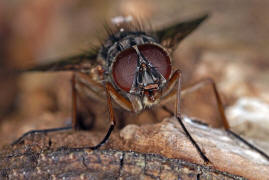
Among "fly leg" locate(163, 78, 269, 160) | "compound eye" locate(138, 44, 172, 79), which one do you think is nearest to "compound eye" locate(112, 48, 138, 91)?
"compound eye" locate(138, 44, 172, 79)

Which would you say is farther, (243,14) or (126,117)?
(243,14)

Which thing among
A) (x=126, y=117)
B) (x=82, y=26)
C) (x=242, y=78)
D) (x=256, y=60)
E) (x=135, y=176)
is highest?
(x=82, y=26)

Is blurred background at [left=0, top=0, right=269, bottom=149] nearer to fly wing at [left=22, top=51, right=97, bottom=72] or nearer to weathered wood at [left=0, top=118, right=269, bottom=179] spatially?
fly wing at [left=22, top=51, right=97, bottom=72]

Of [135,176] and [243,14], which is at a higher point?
[243,14]

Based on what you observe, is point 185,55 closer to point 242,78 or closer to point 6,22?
point 242,78

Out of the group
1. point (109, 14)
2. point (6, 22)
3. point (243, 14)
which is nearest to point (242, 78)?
point (243, 14)

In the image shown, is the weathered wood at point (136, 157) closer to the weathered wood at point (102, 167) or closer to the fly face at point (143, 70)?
the weathered wood at point (102, 167)

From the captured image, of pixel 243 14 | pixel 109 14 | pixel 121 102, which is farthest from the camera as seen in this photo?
pixel 109 14
